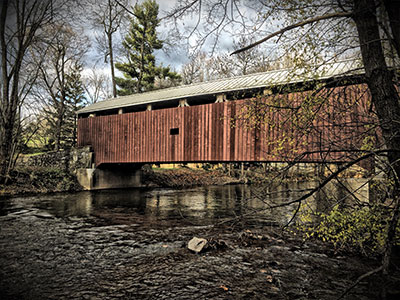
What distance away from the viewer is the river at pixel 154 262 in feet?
9.64

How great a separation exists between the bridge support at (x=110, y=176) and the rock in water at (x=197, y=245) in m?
9.91

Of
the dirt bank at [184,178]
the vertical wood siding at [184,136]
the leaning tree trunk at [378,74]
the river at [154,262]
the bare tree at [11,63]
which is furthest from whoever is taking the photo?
the dirt bank at [184,178]

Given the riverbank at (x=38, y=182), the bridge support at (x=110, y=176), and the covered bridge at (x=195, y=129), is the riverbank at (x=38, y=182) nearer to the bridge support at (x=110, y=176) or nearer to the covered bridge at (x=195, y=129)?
the bridge support at (x=110, y=176)

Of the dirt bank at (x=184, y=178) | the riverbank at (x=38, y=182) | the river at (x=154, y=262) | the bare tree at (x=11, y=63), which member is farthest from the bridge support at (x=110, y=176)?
the river at (x=154, y=262)

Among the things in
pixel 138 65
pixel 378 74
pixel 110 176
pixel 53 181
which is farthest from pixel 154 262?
pixel 138 65

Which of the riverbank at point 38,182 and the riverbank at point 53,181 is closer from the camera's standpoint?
the riverbank at point 38,182

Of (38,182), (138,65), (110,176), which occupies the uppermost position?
(138,65)

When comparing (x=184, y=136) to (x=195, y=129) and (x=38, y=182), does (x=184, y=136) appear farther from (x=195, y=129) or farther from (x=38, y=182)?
(x=38, y=182)

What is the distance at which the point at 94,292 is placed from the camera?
294 cm

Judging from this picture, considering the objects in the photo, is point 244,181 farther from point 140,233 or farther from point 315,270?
point 315,270

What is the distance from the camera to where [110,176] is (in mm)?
13922

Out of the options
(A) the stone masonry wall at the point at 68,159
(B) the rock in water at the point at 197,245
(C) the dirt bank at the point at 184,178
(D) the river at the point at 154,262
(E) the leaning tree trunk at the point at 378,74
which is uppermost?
(E) the leaning tree trunk at the point at 378,74

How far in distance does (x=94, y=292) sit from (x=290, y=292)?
2209 mm

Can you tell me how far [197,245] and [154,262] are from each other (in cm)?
80
